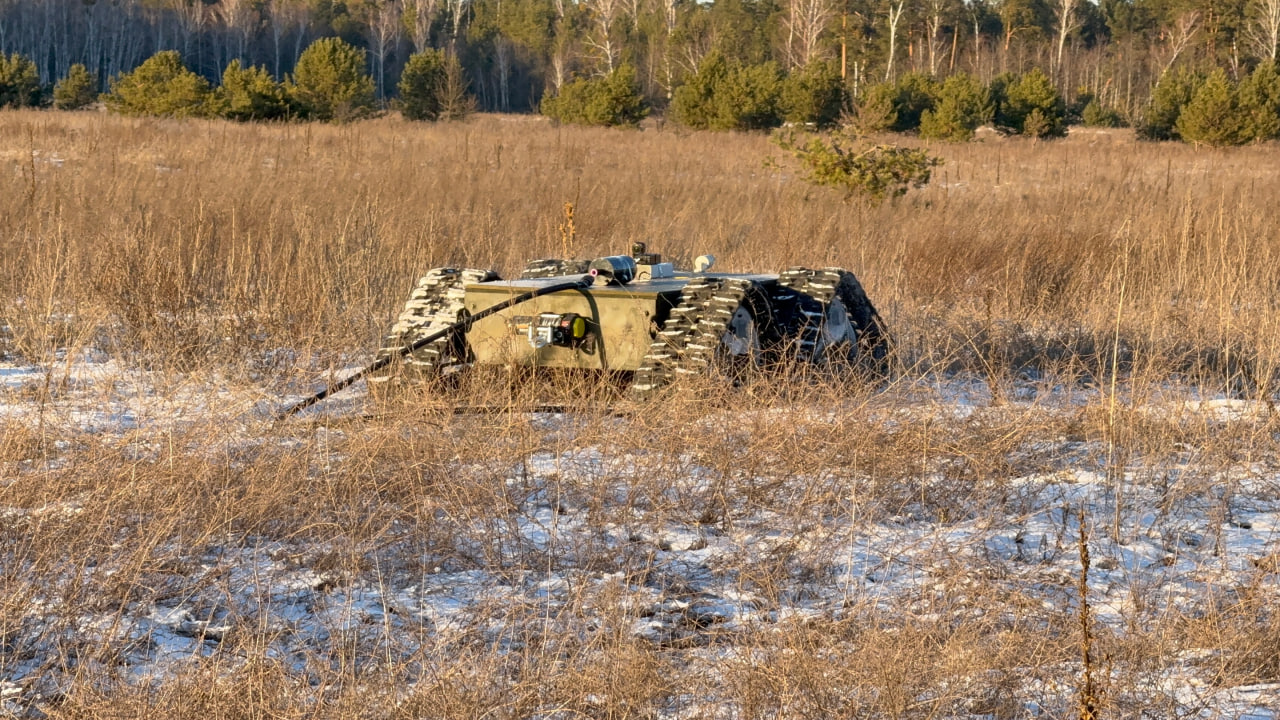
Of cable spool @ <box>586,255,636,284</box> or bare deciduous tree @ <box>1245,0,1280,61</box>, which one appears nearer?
cable spool @ <box>586,255,636,284</box>

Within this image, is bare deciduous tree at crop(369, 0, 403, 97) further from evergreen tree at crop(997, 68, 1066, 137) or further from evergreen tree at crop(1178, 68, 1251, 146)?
evergreen tree at crop(1178, 68, 1251, 146)

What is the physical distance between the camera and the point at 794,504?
12.1 feet

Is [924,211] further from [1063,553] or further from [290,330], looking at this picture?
[1063,553]

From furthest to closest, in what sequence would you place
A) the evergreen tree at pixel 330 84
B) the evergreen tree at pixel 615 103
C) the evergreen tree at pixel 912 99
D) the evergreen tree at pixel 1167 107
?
1. the evergreen tree at pixel 912 99
2. the evergreen tree at pixel 1167 107
3. the evergreen tree at pixel 615 103
4. the evergreen tree at pixel 330 84

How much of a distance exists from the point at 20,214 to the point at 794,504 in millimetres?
7039

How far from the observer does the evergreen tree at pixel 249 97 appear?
24234 millimetres

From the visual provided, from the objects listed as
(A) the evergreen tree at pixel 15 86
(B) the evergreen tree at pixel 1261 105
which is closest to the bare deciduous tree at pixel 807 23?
(B) the evergreen tree at pixel 1261 105

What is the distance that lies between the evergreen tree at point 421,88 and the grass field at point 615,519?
27.5 metres

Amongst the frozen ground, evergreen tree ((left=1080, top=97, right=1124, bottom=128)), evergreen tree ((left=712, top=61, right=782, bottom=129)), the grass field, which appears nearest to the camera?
the grass field

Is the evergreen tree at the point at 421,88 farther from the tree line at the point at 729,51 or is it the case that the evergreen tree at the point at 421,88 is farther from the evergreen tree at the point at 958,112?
the evergreen tree at the point at 958,112

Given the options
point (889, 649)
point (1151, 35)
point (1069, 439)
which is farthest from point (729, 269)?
point (1151, 35)

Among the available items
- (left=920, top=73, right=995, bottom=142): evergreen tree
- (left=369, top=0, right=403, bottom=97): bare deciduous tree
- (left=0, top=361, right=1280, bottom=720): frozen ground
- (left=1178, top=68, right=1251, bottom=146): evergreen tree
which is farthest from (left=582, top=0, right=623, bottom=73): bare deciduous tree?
(left=0, top=361, right=1280, bottom=720): frozen ground

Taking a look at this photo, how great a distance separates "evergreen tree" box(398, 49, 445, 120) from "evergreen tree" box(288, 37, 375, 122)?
511 cm

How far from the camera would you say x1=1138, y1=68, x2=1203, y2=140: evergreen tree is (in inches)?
1206
